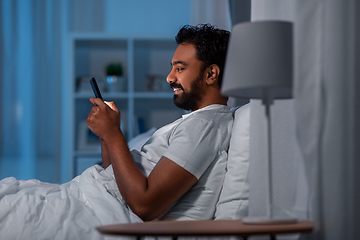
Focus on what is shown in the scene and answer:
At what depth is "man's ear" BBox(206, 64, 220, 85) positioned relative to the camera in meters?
1.40

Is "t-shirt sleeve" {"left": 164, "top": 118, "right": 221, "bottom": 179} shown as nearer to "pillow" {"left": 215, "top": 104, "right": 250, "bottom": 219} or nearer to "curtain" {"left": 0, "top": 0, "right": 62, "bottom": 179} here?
"pillow" {"left": 215, "top": 104, "right": 250, "bottom": 219}

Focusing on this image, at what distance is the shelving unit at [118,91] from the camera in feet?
9.76

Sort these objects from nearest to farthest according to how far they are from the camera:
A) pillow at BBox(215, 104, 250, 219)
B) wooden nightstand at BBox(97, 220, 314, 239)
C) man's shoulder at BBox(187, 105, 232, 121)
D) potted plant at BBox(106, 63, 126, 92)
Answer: wooden nightstand at BBox(97, 220, 314, 239) < pillow at BBox(215, 104, 250, 219) < man's shoulder at BBox(187, 105, 232, 121) < potted plant at BBox(106, 63, 126, 92)

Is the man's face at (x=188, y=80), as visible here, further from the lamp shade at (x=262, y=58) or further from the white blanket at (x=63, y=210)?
the lamp shade at (x=262, y=58)

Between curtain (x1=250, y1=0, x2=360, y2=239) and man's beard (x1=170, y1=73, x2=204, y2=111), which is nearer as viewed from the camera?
curtain (x1=250, y1=0, x2=360, y2=239)

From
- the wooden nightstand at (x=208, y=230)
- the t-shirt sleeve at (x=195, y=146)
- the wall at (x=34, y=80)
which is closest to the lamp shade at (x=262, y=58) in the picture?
the wooden nightstand at (x=208, y=230)

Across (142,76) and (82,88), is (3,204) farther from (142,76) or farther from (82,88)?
(142,76)

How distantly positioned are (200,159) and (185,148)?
57 millimetres

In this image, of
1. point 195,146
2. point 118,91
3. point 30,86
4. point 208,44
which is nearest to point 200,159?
point 195,146

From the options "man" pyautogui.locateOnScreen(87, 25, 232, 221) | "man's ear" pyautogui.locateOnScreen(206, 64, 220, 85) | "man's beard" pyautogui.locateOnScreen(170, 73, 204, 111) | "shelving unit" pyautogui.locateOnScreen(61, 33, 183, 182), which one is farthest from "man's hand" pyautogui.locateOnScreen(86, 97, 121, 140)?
"shelving unit" pyautogui.locateOnScreen(61, 33, 183, 182)

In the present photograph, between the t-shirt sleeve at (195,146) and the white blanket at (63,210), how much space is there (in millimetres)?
208

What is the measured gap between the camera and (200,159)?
1062 millimetres

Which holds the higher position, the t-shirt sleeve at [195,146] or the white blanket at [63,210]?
the t-shirt sleeve at [195,146]

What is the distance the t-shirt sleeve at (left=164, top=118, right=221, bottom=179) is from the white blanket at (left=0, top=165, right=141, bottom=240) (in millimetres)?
208
